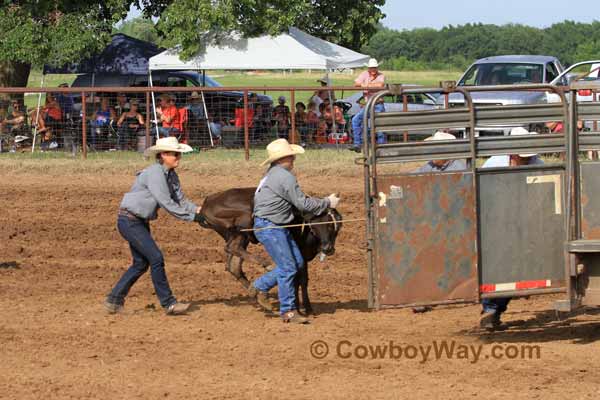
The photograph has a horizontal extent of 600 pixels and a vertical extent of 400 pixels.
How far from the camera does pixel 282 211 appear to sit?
1066cm

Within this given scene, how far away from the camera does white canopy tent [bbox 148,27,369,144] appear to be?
22031 millimetres

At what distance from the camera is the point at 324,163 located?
722 inches

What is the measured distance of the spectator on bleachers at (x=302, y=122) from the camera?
19.1 meters

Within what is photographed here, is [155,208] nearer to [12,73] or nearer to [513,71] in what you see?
[513,71]

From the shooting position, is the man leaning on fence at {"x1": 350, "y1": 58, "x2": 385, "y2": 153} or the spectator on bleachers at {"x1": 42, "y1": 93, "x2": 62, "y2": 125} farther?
the spectator on bleachers at {"x1": 42, "y1": 93, "x2": 62, "y2": 125}

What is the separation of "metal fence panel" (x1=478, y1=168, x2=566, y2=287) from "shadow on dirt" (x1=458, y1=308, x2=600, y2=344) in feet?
3.26

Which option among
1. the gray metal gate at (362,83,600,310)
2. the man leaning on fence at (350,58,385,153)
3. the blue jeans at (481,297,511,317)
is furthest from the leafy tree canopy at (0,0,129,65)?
the gray metal gate at (362,83,600,310)

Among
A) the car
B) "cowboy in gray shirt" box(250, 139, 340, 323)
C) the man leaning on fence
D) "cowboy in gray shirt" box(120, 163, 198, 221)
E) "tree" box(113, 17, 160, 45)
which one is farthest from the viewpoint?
"tree" box(113, 17, 160, 45)

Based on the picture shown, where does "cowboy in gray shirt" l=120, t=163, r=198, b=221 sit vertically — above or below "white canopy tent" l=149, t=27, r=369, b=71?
below

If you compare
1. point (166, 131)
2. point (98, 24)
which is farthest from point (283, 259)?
point (98, 24)

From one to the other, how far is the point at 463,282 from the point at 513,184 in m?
0.90

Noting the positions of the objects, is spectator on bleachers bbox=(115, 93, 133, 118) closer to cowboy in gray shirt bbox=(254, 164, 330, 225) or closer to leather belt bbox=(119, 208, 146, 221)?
leather belt bbox=(119, 208, 146, 221)

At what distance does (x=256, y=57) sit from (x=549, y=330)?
516 inches

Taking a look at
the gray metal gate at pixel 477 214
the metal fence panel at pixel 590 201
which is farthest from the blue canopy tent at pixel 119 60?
the metal fence panel at pixel 590 201
